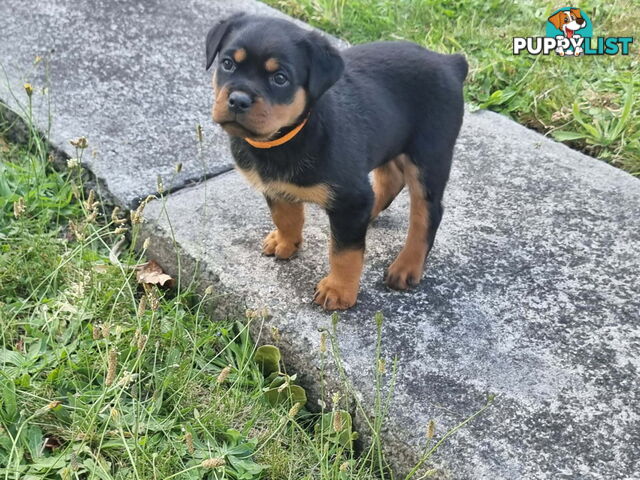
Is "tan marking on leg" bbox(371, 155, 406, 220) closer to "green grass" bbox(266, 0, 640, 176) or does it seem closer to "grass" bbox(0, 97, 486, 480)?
"grass" bbox(0, 97, 486, 480)

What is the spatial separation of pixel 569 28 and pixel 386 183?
2706 mm

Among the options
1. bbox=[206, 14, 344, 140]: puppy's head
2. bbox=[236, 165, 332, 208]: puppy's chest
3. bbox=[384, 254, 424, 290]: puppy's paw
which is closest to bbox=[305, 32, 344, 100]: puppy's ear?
bbox=[206, 14, 344, 140]: puppy's head

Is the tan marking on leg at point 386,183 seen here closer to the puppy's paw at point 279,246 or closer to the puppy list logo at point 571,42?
the puppy's paw at point 279,246

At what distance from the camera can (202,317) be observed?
3.18 meters

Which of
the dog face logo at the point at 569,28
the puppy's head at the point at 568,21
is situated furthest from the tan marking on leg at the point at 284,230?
the puppy's head at the point at 568,21

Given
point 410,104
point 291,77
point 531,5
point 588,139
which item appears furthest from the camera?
point 531,5

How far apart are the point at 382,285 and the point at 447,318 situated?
0.33m

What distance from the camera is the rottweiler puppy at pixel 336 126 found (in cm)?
266

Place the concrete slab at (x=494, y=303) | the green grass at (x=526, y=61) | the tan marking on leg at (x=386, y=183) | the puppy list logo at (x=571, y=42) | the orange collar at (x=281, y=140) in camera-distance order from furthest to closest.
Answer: the puppy list logo at (x=571, y=42) < the green grass at (x=526, y=61) < the tan marking on leg at (x=386, y=183) < the orange collar at (x=281, y=140) < the concrete slab at (x=494, y=303)

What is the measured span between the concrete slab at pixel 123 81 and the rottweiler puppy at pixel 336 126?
0.89 m

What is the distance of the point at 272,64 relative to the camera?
2639 mm

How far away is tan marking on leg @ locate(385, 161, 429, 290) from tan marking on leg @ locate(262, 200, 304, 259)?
0.45 metres

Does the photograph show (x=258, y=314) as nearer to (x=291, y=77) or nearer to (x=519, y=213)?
(x=291, y=77)

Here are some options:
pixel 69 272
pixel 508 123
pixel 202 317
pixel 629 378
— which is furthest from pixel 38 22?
pixel 629 378
